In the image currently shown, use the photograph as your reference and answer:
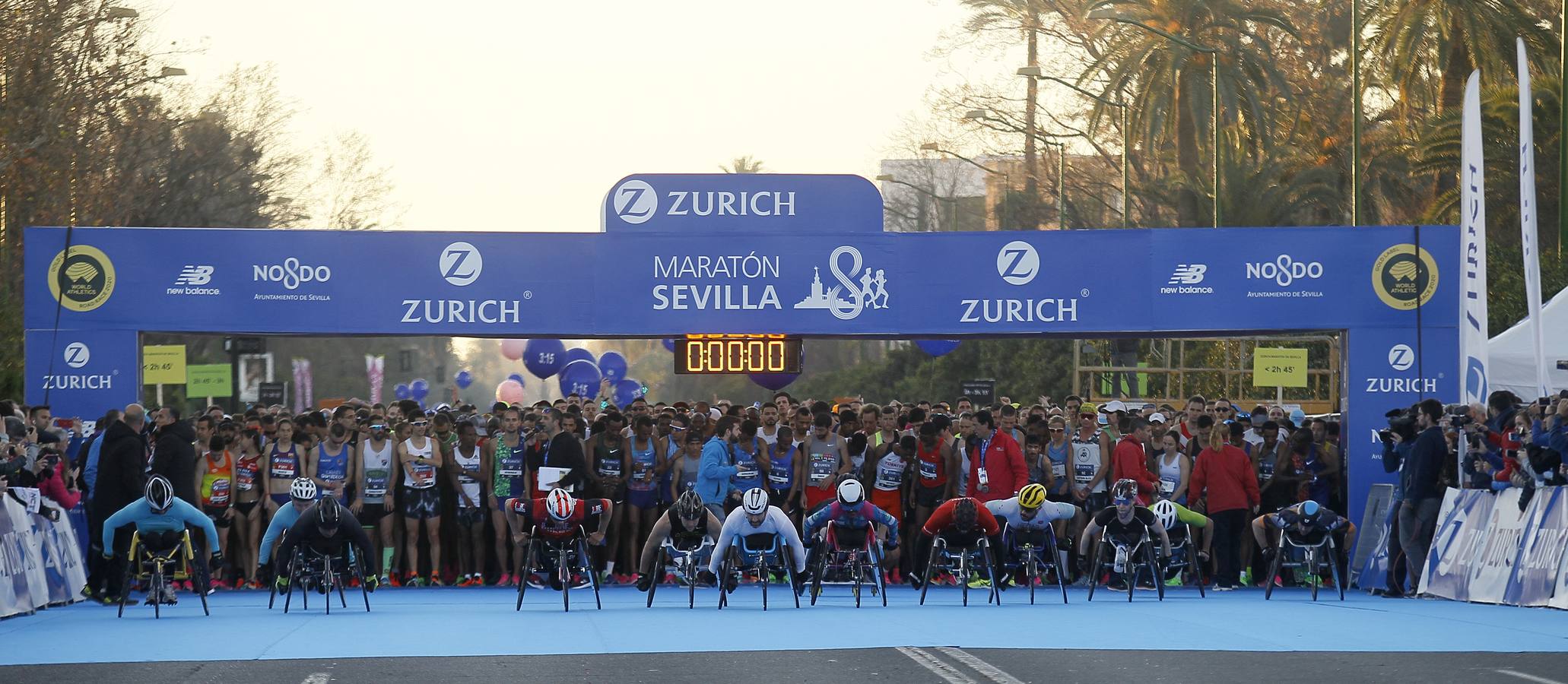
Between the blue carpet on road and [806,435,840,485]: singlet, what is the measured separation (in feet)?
5.05

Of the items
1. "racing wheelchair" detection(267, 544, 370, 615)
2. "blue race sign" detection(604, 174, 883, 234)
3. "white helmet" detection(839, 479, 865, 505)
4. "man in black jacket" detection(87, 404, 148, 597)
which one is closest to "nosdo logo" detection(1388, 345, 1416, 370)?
"blue race sign" detection(604, 174, 883, 234)

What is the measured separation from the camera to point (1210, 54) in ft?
139

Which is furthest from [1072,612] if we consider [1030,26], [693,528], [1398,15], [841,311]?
[1030,26]

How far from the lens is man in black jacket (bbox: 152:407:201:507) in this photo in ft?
60.7

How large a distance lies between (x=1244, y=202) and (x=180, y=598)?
27.7 meters

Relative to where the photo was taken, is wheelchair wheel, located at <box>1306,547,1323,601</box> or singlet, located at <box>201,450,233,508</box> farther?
singlet, located at <box>201,450,233,508</box>

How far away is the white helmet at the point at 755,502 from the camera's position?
17.1m

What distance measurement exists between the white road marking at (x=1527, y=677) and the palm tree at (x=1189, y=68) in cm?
3104

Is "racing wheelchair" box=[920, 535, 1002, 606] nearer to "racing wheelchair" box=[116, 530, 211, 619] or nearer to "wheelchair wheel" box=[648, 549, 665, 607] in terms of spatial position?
"wheelchair wheel" box=[648, 549, 665, 607]

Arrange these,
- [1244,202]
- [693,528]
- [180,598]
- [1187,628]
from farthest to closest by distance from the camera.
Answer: [1244,202], [180,598], [693,528], [1187,628]

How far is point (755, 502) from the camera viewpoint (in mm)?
17078

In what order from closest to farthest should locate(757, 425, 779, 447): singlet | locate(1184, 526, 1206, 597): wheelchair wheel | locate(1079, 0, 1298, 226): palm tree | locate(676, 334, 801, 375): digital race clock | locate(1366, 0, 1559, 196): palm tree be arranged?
1. locate(1184, 526, 1206, 597): wheelchair wheel
2. locate(757, 425, 779, 447): singlet
3. locate(676, 334, 801, 375): digital race clock
4. locate(1366, 0, 1559, 196): palm tree
5. locate(1079, 0, 1298, 226): palm tree

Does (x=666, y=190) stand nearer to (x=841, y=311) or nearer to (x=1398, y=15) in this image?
(x=841, y=311)

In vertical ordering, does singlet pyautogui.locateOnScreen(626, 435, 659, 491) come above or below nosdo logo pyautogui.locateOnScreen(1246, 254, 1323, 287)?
below
